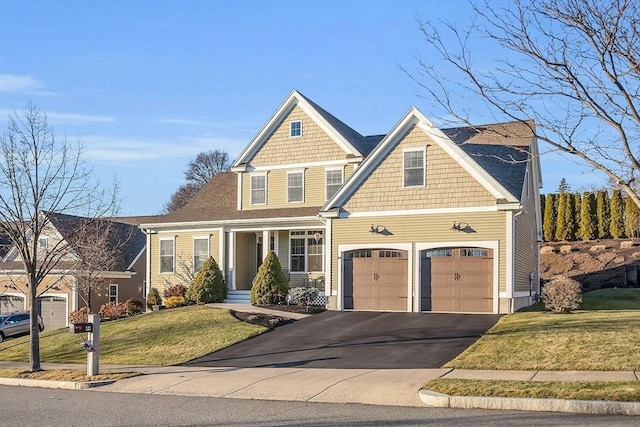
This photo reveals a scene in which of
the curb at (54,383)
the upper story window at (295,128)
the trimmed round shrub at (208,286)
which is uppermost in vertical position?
the upper story window at (295,128)

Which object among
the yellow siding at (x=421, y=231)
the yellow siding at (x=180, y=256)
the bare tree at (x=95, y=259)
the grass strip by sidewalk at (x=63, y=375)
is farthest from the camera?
the bare tree at (x=95, y=259)

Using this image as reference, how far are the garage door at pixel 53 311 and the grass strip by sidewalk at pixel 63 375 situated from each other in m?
20.7

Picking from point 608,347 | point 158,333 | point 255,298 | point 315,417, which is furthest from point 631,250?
point 315,417

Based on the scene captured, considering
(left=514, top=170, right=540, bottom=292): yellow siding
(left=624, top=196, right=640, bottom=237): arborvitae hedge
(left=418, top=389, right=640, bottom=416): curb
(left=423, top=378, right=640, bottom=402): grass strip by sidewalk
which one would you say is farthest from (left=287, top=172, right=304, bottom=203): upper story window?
(left=418, top=389, right=640, bottom=416): curb

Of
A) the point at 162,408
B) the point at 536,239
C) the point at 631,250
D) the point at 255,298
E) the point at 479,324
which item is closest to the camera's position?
the point at 162,408

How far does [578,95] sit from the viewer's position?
1153 cm

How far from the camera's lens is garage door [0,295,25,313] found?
134ft

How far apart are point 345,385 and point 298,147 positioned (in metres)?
18.3

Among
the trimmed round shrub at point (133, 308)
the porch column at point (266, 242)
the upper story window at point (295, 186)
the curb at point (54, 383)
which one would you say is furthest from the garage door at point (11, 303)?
the curb at point (54, 383)

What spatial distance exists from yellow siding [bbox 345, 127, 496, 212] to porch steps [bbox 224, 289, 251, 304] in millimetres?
6407

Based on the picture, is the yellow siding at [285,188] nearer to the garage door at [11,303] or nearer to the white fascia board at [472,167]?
the white fascia board at [472,167]

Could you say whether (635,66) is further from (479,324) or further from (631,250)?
(631,250)

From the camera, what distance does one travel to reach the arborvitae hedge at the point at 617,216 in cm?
3775

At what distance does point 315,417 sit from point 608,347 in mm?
8152
